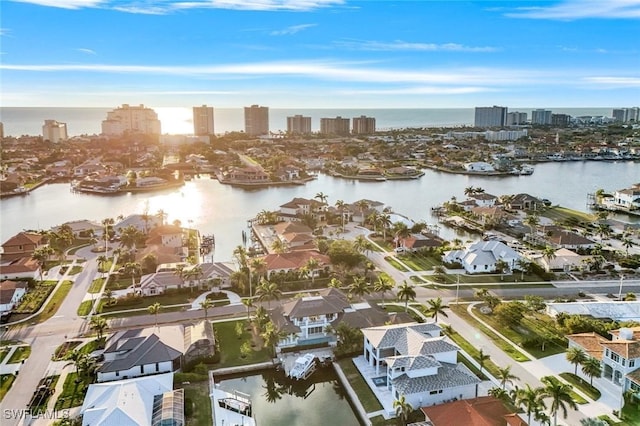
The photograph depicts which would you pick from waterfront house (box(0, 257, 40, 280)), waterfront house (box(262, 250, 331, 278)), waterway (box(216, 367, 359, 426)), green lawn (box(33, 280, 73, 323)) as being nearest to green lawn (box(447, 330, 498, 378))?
waterway (box(216, 367, 359, 426))

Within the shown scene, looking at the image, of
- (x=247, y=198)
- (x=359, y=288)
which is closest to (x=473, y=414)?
(x=359, y=288)

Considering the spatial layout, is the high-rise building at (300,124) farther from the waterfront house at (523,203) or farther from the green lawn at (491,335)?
the green lawn at (491,335)

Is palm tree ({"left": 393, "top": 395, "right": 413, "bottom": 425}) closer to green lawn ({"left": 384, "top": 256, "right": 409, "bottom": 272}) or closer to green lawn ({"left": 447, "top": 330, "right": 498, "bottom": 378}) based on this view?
green lawn ({"left": 447, "top": 330, "right": 498, "bottom": 378})

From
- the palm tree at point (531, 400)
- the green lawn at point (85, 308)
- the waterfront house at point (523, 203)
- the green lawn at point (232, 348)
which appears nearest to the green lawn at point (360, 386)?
the green lawn at point (232, 348)

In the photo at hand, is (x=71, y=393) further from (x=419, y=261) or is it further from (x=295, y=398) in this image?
(x=419, y=261)

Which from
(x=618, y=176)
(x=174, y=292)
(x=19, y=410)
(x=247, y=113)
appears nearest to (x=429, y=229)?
(x=174, y=292)
